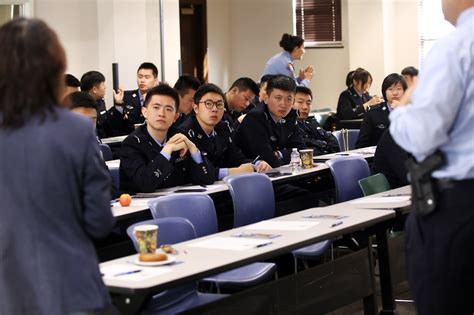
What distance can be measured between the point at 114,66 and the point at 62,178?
324 inches

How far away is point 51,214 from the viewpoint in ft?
8.50

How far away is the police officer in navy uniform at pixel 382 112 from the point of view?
307 inches

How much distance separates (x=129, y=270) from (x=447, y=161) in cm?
128

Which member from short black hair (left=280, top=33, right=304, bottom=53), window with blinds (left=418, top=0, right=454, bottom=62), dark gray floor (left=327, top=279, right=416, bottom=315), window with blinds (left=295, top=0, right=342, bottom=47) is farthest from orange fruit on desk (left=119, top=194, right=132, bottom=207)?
window with blinds (left=295, top=0, right=342, bottom=47)

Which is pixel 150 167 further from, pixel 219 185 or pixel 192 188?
pixel 219 185

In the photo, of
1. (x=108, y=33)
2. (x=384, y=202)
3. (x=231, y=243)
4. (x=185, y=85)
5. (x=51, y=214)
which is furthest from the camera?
(x=108, y=33)

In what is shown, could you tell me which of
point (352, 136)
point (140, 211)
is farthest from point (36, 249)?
point (352, 136)

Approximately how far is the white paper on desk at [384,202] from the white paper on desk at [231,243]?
1119mm

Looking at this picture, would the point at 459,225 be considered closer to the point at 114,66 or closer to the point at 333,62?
the point at 114,66

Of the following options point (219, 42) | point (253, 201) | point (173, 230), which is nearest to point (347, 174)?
point (253, 201)

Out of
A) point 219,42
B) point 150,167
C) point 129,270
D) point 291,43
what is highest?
point 219,42

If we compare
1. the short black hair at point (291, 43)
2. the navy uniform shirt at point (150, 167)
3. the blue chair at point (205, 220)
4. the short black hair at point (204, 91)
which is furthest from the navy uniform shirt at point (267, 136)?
the short black hair at point (291, 43)

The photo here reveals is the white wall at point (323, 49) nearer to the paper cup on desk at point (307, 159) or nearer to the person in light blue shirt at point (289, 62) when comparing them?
the person in light blue shirt at point (289, 62)

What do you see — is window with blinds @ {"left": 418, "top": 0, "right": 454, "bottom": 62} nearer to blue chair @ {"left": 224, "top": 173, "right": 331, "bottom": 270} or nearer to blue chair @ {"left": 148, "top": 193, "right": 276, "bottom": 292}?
blue chair @ {"left": 224, "top": 173, "right": 331, "bottom": 270}
